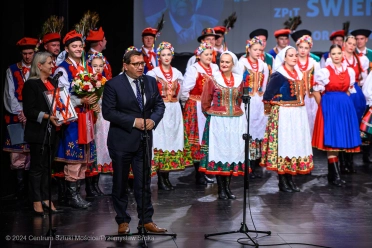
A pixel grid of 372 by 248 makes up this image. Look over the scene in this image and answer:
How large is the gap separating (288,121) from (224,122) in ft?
2.80

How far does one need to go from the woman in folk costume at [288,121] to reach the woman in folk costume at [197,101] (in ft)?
3.06

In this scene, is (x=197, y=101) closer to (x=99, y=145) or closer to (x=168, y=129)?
(x=168, y=129)

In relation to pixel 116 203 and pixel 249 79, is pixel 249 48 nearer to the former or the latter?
pixel 249 79

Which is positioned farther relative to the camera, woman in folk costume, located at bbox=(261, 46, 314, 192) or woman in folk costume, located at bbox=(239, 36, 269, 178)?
woman in folk costume, located at bbox=(239, 36, 269, 178)

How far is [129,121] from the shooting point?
210 inches

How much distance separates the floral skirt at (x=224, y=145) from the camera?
702cm

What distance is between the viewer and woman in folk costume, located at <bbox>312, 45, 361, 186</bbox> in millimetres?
7844

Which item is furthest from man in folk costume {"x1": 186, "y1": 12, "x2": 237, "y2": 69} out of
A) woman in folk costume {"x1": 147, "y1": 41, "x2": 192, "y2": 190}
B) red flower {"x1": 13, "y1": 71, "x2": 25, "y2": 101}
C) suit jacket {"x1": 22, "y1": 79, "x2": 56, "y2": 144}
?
suit jacket {"x1": 22, "y1": 79, "x2": 56, "y2": 144}

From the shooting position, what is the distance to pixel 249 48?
28.7 feet

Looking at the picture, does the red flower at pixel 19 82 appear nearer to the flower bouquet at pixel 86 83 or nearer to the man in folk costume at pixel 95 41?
the man in folk costume at pixel 95 41

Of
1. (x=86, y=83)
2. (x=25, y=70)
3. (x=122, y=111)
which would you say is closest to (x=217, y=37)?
(x=25, y=70)

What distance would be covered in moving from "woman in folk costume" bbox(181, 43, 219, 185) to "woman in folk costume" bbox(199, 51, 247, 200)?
994 mm

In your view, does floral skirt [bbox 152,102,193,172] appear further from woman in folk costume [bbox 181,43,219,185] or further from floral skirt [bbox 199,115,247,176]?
floral skirt [bbox 199,115,247,176]

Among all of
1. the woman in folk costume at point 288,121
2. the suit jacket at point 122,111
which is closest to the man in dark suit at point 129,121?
the suit jacket at point 122,111
